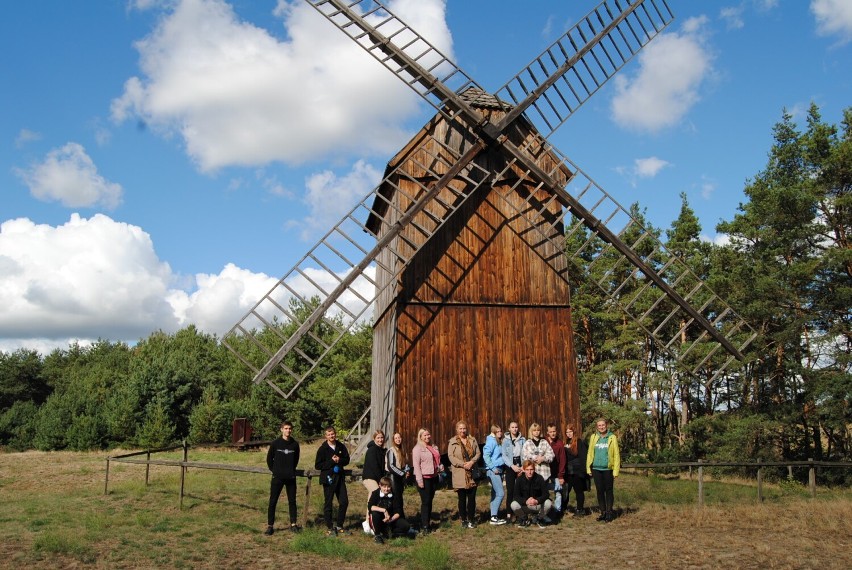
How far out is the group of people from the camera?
10180mm

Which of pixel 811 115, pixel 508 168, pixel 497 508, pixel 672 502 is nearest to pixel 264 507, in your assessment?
pixel 497 508

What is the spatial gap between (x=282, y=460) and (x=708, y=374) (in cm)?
2758

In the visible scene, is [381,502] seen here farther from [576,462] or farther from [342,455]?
[576,462]

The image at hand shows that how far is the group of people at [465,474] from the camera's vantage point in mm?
10180

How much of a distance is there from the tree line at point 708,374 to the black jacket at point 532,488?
5681mm

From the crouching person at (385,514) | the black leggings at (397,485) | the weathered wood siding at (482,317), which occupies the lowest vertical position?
the crouching person at (385,514)

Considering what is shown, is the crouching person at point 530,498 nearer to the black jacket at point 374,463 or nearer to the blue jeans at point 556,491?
the blue jeans at point 556,491

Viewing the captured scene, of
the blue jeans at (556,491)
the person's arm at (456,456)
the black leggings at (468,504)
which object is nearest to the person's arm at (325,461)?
the person's arm at (456,456)

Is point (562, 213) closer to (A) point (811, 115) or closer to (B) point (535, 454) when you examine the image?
(B) point (535, 454)

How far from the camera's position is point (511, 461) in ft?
36.4

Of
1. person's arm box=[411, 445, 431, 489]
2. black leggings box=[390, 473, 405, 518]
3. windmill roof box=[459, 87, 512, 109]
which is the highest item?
windmill roof box=[459, 87, 512, 109]

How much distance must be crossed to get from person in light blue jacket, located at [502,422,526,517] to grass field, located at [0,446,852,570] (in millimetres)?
643

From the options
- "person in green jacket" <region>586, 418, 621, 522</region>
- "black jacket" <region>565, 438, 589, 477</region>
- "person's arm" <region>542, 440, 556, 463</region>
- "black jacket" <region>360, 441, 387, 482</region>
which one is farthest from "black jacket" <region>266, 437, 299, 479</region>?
"person in green jacket" <region>586, 418, 621, 522</region>

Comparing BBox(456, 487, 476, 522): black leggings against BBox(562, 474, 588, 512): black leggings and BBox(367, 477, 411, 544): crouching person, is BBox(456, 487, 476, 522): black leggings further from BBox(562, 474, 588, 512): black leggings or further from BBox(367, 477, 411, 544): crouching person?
BBox(562, 474, 588, 512): black leggings
